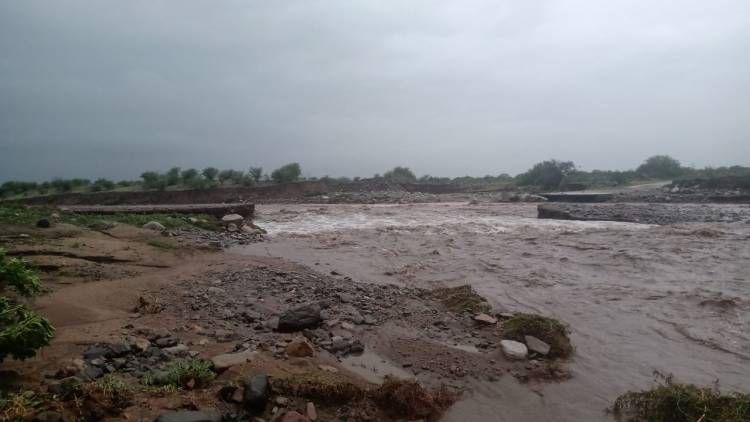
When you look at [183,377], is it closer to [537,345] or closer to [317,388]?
[317,388]

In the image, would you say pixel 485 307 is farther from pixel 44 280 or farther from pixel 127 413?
pixel 44 280

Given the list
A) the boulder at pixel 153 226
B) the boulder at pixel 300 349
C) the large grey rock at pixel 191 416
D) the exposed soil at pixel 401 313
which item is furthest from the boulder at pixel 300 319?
the boulder at pixel 153 226

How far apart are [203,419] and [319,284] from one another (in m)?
4.22

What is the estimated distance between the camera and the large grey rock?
2.40 m

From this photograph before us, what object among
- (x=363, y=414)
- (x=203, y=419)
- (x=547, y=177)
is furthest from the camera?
(x=547, y=177)

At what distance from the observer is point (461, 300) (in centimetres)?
589

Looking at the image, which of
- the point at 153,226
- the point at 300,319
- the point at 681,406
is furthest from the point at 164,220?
the point at 681,406

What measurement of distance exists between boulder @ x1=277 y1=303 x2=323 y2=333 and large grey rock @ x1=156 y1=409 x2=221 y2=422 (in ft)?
6.40

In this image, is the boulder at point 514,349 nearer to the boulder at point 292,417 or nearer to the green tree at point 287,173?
the boulder at point 292,417

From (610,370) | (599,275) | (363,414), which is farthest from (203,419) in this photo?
(599,275)

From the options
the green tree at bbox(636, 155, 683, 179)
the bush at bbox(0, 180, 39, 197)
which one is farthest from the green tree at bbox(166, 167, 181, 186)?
the green tree at bbox(636, 155, 683, 179)

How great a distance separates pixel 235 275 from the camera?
22.8ft

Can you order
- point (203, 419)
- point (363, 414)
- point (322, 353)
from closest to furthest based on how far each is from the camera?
1. point (203, 419)
2. point (363, 414)
3. point (322, 353)

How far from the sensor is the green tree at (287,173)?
37.1 m
